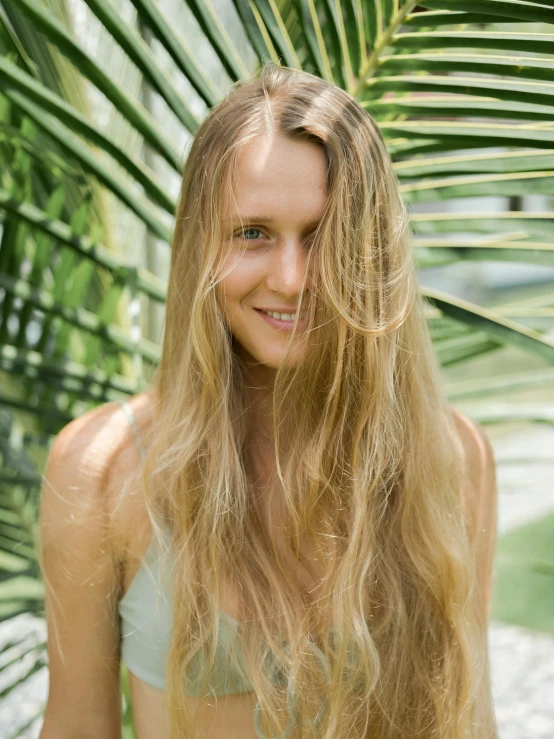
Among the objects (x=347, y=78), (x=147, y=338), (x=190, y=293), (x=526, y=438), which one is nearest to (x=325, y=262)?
(x=190, y=293)

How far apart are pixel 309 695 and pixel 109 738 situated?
0.98 feet

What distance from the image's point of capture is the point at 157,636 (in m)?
1.04

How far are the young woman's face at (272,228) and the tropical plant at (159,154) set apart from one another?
0.21 meters

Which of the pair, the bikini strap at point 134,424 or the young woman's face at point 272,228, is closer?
the young woman's face at point 272,228

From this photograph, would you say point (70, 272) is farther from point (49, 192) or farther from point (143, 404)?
point (143, 404)

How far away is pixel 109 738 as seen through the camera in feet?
3.65

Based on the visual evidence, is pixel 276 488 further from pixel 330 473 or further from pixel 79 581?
pixel 79 581

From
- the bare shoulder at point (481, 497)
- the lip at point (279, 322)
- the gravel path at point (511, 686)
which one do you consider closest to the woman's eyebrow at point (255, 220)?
the lip at point (279, 322)

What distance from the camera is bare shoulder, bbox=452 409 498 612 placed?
3.91 feet

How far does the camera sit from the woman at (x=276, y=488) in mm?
991

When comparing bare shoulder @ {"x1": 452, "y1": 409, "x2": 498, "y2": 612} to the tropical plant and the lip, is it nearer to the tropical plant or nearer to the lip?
the tropical plant

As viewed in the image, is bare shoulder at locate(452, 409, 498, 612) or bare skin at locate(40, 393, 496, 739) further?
bare shoulder at locate(452, 409, 498, 612)

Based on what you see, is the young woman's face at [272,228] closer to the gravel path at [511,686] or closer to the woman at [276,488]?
the woman at [276,488]

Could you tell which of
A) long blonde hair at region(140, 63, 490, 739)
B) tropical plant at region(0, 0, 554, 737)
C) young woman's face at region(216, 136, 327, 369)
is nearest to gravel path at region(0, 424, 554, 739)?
tropical plant at region(0, 0, 554, 737)
